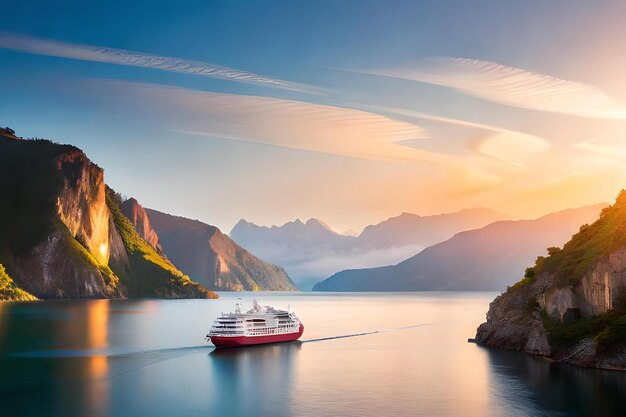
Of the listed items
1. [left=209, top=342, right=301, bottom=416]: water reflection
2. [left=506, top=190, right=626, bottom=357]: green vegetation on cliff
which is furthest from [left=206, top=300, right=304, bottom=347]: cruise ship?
[left=506, top=190, right=626, bottom=357]: green vegetation on cliff

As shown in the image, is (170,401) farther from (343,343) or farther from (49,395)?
(343,343)

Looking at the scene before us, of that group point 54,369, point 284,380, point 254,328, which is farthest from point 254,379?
point 254,328

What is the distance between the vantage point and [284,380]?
247 feet

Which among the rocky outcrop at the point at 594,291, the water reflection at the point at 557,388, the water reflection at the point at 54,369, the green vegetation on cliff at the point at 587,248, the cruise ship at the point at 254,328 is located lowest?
the water reflection at the point at 557,388

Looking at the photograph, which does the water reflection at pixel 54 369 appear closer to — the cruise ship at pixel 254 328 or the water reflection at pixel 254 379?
the water reflection at pixel 254 379

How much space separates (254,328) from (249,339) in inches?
89.4

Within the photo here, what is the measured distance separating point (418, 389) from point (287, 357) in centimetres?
3242

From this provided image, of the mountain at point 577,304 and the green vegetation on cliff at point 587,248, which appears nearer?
the mountain at point 577,304

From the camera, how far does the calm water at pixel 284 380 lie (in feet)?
191

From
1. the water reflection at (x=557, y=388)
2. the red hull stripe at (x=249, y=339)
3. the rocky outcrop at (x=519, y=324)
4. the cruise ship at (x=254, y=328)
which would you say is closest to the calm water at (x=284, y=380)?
the water reflection at (x=557, y=388)

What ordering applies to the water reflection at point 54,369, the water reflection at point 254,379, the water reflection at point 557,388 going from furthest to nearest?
the water reflection at point 254,379 < the water reflection at point 557,388 < the water reflection at point 54,369

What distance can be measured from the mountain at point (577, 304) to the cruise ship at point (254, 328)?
37.4 m

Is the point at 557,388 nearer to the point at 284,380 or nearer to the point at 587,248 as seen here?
the point at 587,248

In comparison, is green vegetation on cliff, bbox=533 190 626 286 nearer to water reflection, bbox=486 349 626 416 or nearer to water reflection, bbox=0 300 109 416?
water reflection, bbox=486 349 626 416
